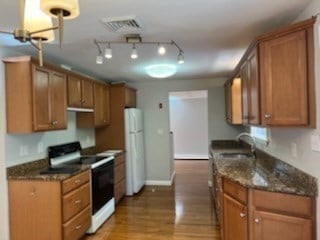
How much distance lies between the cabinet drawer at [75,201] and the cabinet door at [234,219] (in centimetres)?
168

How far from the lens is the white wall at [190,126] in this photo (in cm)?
927

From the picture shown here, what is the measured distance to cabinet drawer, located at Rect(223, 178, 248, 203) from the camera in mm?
2314

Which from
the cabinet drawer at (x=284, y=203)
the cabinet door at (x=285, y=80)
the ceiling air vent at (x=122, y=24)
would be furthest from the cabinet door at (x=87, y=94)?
the cabinet drawer at (x=284, y=203)

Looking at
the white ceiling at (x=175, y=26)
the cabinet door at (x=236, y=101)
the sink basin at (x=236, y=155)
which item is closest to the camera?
the white ceiling at (x=175, y=26)

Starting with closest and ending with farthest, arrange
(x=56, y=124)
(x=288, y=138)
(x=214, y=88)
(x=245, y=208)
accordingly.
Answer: (x=245, y=208) < (x=288, y=138) < (x=56, y=124) < (x=214, y=88)

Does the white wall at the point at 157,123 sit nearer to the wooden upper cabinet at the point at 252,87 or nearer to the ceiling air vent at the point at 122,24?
the wooden upper cabinet at the point at 252,87

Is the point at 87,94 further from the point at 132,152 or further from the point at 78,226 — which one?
the point at 78,226

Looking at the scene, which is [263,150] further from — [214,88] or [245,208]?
[214,88]

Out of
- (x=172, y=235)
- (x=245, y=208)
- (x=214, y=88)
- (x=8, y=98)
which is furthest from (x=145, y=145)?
(x=245, y=208)

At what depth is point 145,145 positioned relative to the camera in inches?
237

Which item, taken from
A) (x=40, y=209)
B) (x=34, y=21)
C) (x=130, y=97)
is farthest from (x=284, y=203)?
(x=130, y=97)

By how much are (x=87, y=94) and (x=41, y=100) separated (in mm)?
1244

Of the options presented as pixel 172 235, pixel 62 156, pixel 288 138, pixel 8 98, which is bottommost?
pixel 172 235

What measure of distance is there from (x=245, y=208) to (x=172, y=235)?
4.68ft
